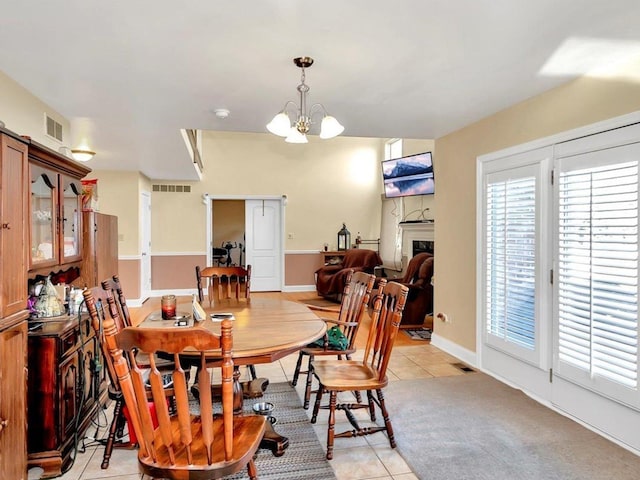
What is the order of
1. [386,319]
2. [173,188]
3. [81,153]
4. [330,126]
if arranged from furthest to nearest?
1. [173,188]
2. [81,153]
3. [330,126]
4. [386,319]

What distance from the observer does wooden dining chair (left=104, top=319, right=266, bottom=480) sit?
1381mm

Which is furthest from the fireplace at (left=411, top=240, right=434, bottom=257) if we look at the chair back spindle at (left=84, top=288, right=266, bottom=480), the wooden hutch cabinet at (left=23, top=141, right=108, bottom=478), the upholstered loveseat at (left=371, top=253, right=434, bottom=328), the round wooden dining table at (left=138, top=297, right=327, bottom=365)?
the chair back spindle at (left=84, top=288, right=266, bottom=480)

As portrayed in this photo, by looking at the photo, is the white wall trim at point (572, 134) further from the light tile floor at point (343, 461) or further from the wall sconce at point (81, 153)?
the wall sconce at point (81, 153)

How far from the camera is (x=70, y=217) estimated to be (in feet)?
9.46

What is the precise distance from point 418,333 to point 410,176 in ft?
9.34

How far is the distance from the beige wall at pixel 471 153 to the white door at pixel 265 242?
4592 mm

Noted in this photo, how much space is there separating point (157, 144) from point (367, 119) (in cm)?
259

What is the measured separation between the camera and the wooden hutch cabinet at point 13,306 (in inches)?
71.4

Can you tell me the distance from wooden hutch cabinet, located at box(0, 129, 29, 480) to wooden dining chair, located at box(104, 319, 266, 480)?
29.8 inches

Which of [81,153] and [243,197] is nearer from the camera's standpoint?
[81,153]

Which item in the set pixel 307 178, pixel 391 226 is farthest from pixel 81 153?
pixel 391 226

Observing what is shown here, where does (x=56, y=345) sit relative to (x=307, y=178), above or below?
below

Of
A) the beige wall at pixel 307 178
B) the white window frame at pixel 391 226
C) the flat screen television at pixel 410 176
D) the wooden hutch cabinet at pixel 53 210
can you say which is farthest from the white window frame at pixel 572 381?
the beige wall at pixel 307 178

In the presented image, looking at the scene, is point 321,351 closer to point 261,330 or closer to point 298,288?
point 261,330
